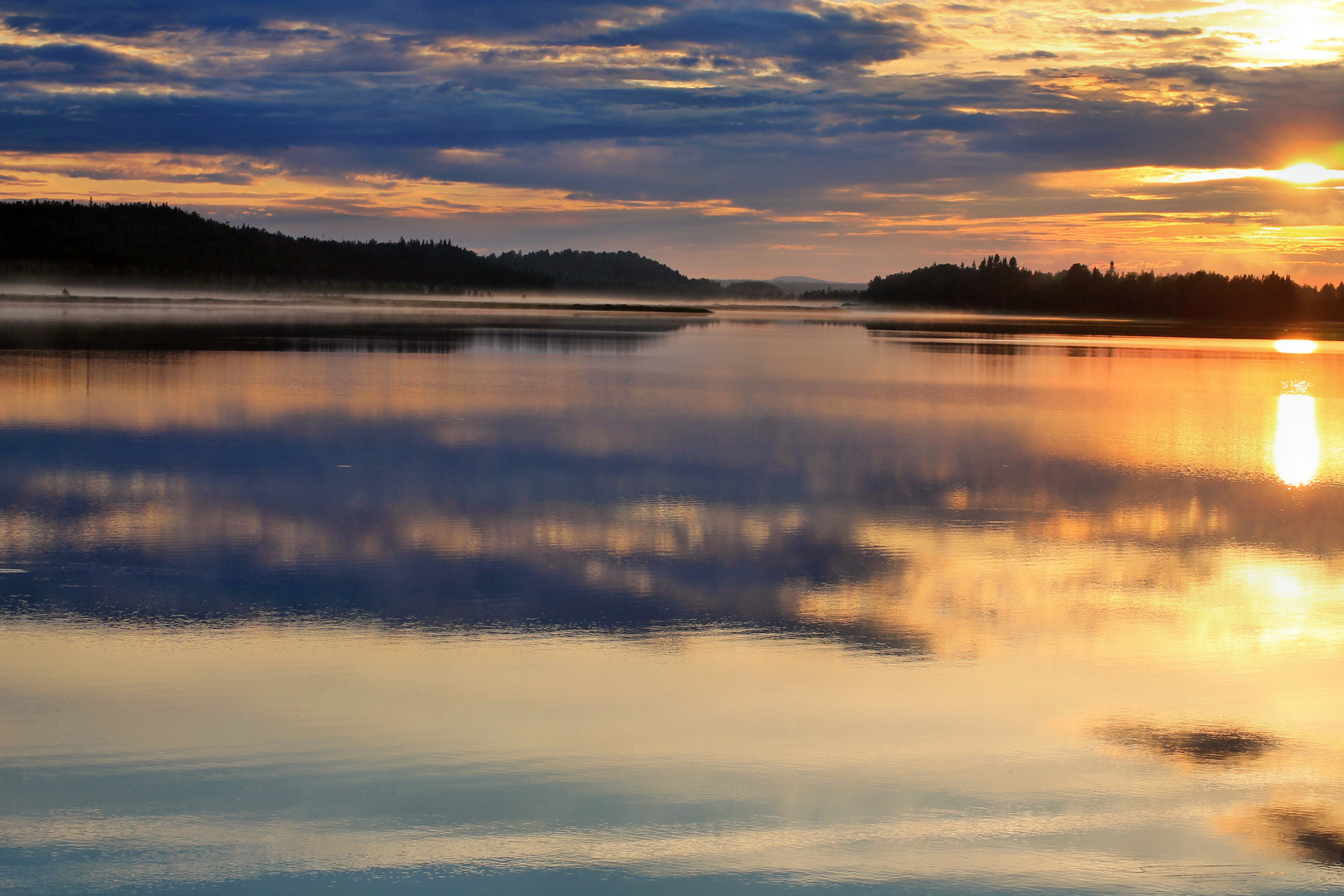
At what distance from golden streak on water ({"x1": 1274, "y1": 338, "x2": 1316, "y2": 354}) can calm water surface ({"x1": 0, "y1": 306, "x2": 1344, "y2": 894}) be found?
28700mm

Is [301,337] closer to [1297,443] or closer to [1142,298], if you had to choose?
[1297,443]

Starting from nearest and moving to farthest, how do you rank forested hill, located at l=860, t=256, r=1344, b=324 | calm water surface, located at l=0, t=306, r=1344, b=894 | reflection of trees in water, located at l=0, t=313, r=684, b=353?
calm water surface, located at l=0, t=306, r=1344, b=894 → reflection of trees in water, located at l=0, t=313, r=684, b=353 → forested hill, located at l=860, t=256, r=1344, b=324

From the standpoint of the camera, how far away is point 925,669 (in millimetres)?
5551

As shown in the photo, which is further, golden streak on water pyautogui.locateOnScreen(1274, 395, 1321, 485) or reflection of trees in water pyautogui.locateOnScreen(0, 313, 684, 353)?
reflection of trees in water pyautogui.locateOnScreen(0, 313, 684, 353)

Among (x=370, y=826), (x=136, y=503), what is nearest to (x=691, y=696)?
(x=370, y=826)

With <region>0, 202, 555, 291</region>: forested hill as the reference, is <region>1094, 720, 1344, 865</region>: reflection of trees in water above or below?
below

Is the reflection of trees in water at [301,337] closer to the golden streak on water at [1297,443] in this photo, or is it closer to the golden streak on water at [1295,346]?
the golden streak on water at [1297,443]

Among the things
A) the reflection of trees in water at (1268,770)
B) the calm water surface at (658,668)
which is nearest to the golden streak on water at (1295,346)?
the calm water surface at (658,668)

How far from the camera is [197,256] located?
133250 mm

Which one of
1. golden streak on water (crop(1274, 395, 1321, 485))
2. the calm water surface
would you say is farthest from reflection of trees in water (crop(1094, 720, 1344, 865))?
golden streak on water (crop(1274, 395, 1321, 485))

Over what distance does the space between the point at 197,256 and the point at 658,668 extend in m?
141

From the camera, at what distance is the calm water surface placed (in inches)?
152

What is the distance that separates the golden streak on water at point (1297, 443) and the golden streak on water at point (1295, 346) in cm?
2096

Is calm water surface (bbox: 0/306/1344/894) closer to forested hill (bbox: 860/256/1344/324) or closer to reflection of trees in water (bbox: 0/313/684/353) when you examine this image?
reflection of trees in water (bbox: 0/313/684/353)
